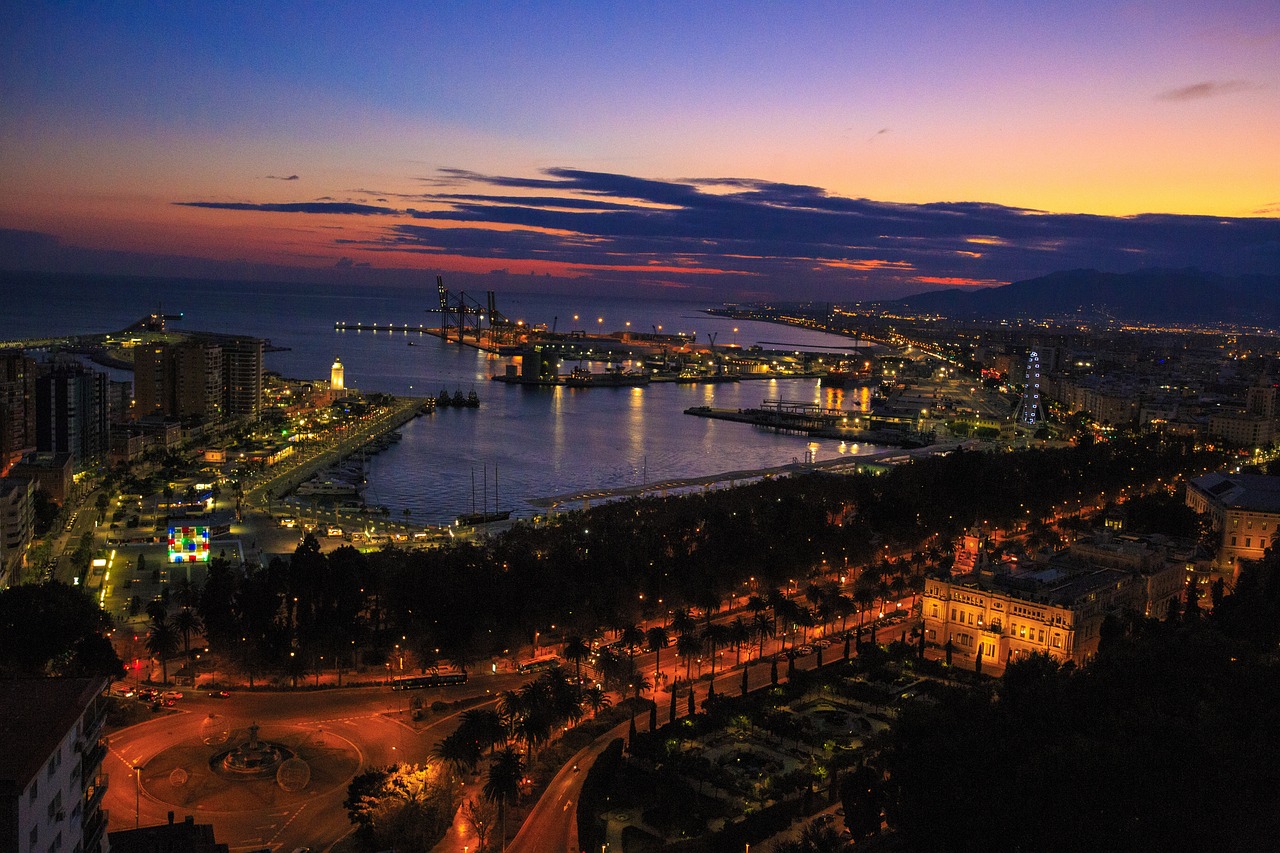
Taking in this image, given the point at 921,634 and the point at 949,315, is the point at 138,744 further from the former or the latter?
the point at 949,315

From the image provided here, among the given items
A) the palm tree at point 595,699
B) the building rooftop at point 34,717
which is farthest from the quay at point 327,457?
the building rooftop at point 34,717

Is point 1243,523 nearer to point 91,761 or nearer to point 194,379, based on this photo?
point 91,761

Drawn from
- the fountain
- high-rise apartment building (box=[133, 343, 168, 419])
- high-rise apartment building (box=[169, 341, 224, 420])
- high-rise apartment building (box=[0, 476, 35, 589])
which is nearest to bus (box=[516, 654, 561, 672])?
the fountain

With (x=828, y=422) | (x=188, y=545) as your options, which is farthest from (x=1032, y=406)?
(x=188, y=545)

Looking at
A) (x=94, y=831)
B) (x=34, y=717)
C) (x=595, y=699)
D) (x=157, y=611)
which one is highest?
(x=34, y=717)

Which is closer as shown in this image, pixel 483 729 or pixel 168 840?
pixel 168 840

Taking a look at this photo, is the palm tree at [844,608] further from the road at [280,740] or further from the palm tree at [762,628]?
the road at [280,740]

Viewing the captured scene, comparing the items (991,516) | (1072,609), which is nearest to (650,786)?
(1072,609)
